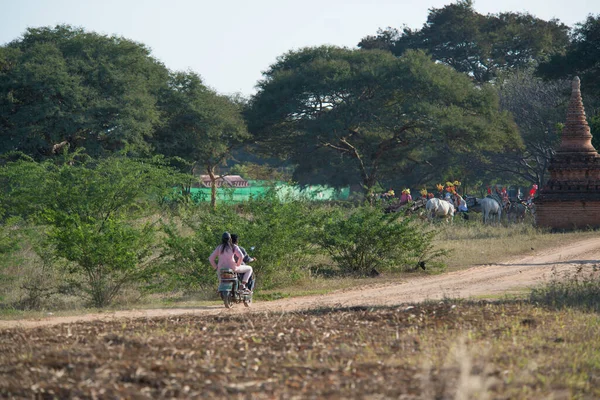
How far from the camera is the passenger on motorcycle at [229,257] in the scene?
14.3m

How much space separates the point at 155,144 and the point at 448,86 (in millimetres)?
14889

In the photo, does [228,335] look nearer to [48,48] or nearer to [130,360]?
[130,360]

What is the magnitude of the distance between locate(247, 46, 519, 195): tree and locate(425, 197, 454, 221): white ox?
9251 millimetres

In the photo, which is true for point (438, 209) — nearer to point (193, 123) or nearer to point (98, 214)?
point (193, 123)

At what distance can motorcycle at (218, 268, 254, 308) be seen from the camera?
561 inches

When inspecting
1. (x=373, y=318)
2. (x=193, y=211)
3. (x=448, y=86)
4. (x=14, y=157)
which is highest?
(x=448, y=86)

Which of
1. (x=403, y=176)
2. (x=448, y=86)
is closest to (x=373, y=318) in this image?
(x=448, y=86)

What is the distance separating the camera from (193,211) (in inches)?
742

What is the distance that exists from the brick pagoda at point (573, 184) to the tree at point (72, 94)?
52.8ft

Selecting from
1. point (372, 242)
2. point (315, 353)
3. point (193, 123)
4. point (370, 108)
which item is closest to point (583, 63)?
point (370, 108)

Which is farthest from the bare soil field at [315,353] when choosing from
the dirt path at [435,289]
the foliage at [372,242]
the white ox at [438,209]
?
the white ox at [438,209]

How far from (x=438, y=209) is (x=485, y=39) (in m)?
30.4

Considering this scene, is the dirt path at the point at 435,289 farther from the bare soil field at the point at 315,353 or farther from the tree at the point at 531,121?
the tree at the point at 531,121

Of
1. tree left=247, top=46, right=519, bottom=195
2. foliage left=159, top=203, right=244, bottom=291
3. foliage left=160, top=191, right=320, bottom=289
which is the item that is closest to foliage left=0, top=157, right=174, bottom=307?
foliage left=159, top=203, right=244, bottom=291
